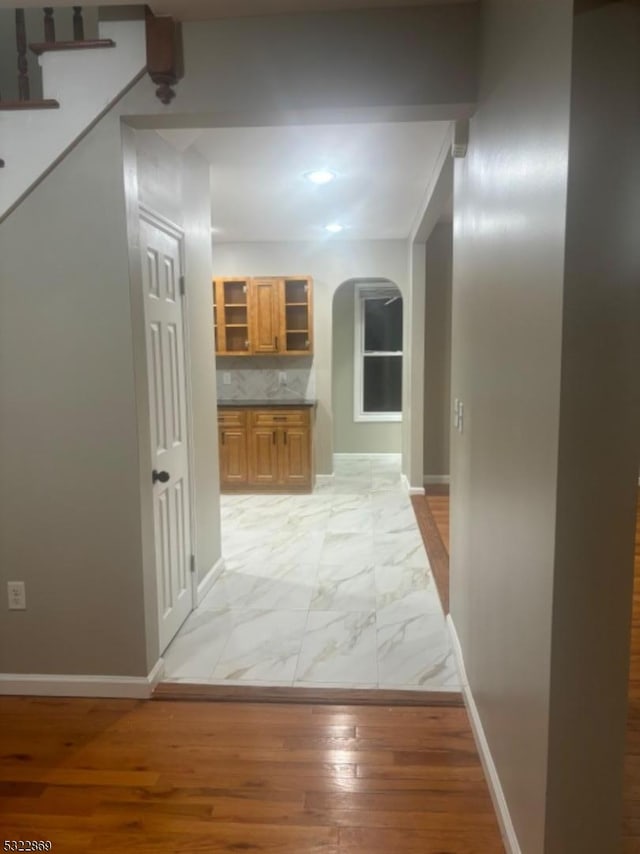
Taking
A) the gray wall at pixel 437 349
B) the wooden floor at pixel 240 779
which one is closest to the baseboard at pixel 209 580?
the wooden floor at pixel 240 779

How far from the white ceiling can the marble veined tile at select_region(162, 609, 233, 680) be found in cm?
242

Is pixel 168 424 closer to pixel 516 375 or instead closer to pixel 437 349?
pixel 516 375

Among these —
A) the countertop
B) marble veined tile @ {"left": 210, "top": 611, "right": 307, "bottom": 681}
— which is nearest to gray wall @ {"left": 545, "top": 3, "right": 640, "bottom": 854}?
marble veined tile @ {"left": 210, "top": 611, "right": 307, "bottom": 681}

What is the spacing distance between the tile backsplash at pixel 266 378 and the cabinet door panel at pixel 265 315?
0.31 m

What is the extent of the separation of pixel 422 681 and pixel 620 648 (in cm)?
134

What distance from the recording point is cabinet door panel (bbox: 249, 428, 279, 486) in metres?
5.59

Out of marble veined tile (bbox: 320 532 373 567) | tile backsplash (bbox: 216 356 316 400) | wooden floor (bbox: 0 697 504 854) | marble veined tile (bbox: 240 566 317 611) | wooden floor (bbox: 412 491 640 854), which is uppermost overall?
tile backsplash (bbox: 216 356 316 400)

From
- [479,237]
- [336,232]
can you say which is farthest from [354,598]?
[336,232]

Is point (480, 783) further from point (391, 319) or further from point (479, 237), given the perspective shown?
point (391, 319)

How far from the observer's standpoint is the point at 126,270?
7.21 feet

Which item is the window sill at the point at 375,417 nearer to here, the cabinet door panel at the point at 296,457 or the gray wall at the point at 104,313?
the cabinet door panel at the point at 296,457

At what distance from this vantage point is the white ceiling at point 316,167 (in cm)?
293

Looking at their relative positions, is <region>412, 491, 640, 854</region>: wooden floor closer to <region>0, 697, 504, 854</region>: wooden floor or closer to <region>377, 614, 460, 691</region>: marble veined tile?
<region>0, 697, 504, 854</region>: wooden floor

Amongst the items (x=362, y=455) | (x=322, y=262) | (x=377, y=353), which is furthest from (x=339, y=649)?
(x=377, y=353)
